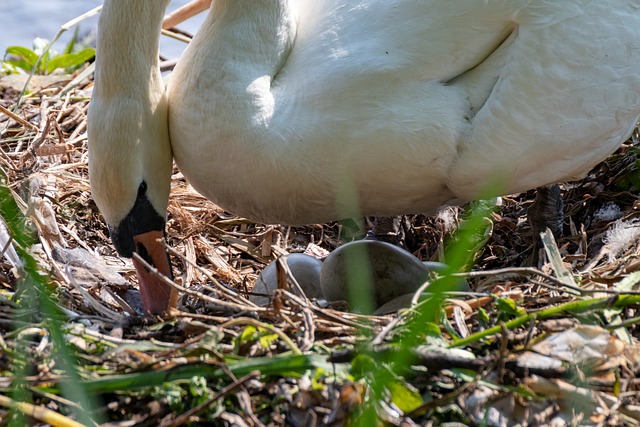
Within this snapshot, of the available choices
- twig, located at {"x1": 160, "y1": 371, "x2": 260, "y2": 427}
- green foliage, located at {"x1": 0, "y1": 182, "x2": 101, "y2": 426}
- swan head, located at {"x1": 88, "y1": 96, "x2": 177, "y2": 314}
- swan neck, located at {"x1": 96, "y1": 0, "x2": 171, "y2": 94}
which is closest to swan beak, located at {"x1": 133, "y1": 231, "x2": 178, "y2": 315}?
swan head, located at {"x1": 88, "y1": 96, "x2": 177, "y2": 314}

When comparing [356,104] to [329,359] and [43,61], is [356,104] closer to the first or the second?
→ [329,359]

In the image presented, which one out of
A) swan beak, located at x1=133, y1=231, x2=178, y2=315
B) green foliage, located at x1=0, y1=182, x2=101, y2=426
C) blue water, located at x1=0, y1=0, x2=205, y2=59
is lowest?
swan beak, located at x1=133, y1=231, x2=178, y2=315

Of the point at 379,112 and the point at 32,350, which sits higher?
the point at 379,112

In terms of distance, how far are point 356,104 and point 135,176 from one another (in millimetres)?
764

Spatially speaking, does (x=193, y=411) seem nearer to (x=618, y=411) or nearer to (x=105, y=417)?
(x=105, y=417)

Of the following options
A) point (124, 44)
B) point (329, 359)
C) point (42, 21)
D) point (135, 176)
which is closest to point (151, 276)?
point (135, 176)

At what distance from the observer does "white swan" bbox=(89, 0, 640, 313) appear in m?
3.21

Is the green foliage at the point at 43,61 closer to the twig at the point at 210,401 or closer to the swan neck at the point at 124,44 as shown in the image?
the swan neck at the point at 124,44

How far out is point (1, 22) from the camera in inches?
281

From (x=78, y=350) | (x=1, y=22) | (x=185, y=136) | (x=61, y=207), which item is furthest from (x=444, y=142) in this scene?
(x=1, y=22)

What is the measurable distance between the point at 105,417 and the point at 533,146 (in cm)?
172

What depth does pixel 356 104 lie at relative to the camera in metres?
3.18

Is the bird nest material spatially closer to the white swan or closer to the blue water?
the white swan

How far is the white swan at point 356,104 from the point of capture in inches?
126
